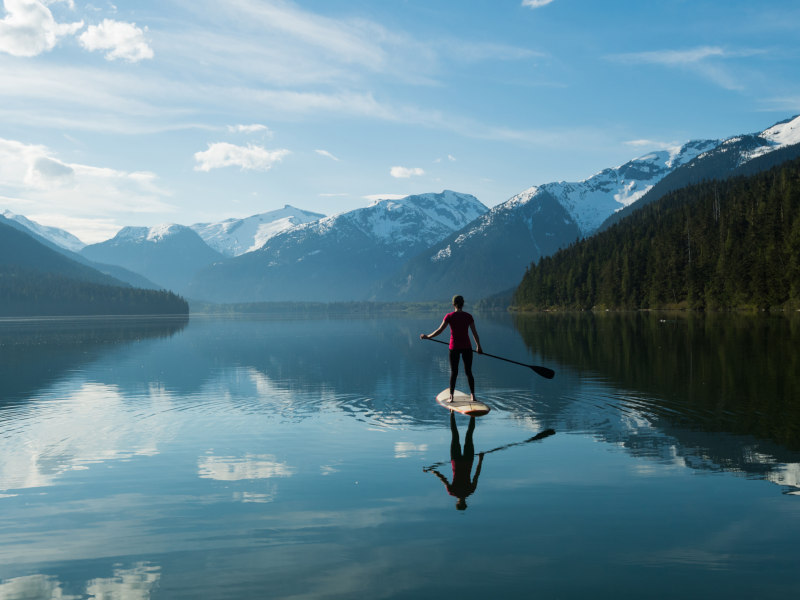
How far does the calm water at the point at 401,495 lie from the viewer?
389 inches

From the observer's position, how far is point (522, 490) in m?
14.3

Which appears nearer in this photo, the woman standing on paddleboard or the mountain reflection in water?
the mountain reflection in water

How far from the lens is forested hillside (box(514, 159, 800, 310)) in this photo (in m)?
123

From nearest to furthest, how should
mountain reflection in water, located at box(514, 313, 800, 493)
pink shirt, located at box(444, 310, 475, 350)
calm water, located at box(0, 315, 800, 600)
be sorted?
calm water, located at box(0, 315, 800, 600)
mountain reflection in water, located at box(514, 313, 800, 493)
pink shirt, located at box(444, 310, 475, 350)

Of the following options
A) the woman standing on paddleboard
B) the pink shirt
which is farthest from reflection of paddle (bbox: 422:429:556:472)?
the pink shirt

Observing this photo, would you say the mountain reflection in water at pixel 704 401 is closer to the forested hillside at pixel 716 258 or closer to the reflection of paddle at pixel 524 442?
the reflection of paddle at pixel 524 442

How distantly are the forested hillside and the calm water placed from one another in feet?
342

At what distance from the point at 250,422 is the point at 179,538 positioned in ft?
41.6

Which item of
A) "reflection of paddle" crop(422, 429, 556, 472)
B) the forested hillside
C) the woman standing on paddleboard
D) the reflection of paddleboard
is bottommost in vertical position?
"reflection of paddle" crop(422, 429, 556, 472)

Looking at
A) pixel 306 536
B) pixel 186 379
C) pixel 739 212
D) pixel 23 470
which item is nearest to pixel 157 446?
pixel 23 470

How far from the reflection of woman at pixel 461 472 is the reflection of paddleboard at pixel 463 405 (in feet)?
7.80

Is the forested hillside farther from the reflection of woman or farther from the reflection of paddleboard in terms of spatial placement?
the reflection of woman

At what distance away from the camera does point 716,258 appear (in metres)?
149

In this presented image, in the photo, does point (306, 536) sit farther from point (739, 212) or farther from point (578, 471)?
point (739, 212)
